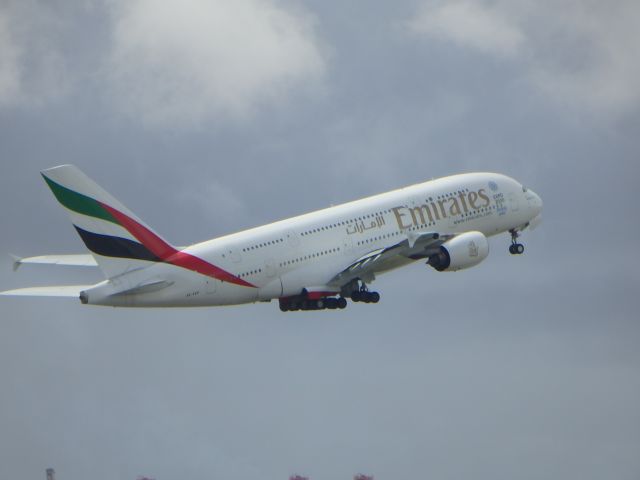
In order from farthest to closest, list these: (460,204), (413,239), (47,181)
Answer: (460,204) → (413,239) → (47,181)

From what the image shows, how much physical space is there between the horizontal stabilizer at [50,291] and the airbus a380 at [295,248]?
52mm

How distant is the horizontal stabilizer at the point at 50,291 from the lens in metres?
86.6

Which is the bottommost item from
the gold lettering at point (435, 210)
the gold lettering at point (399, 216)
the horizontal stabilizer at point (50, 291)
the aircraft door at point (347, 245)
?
the horizontal stabilizer at point (50, 291)

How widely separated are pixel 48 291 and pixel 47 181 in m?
5.95

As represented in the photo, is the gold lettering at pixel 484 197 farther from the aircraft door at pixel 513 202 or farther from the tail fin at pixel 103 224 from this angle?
the tail fin at pixel 103 224

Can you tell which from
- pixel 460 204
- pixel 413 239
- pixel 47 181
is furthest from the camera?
pixel 460 204

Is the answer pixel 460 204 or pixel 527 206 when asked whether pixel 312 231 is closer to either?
pixel 460 204

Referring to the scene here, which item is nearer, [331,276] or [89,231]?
[89,231]

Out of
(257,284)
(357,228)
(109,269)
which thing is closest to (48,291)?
(109,269)

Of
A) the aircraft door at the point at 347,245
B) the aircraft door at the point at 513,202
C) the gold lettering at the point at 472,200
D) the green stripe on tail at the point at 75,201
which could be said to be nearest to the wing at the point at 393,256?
the aircraft door at the point at 347,245

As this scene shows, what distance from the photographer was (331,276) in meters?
94.8

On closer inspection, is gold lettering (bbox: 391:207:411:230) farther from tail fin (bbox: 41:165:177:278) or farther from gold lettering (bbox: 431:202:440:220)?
tail fin (bbox: 41:165:177:278)

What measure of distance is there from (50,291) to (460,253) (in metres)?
23.1

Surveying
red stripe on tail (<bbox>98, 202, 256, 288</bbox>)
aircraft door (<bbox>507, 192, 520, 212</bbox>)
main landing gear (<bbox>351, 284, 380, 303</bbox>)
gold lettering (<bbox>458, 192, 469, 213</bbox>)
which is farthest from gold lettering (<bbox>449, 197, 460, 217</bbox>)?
red stripe on tail (<bbox>98, 202, 256, 288</bbox>)
